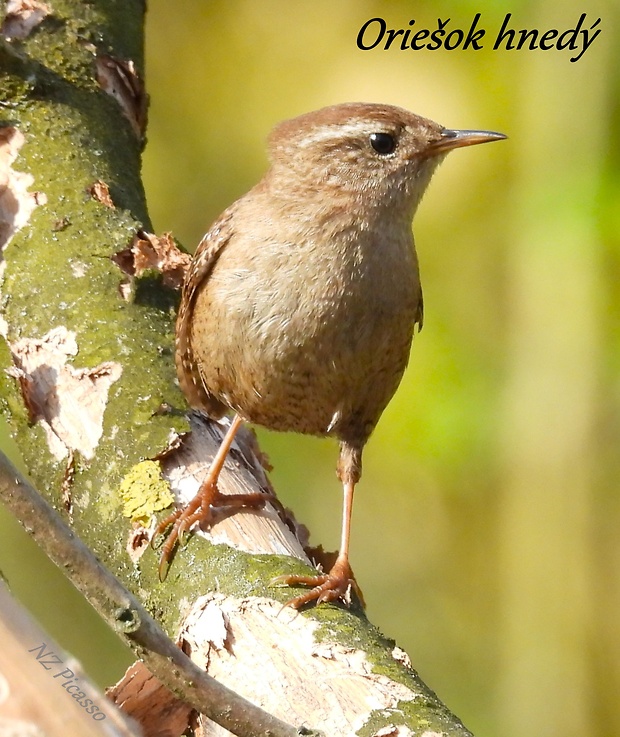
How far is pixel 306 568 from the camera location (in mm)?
2748

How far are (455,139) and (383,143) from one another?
23 centimetres

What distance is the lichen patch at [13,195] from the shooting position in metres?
3.43

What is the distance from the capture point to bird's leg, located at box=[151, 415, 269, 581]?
2818 millimetres

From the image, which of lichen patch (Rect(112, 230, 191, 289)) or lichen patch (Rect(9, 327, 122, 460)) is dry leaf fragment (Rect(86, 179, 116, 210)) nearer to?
lichen patch (Rect(112, 230, 191, 289))

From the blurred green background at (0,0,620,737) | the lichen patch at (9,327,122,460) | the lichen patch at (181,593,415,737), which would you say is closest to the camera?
the lichen patch at (181,593,415,737)

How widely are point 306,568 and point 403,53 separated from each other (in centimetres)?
339

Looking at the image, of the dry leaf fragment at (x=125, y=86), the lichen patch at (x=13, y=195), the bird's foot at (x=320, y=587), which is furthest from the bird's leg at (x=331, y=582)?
the dry leaf fragment at (x=125, y=86)

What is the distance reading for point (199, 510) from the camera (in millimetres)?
2896

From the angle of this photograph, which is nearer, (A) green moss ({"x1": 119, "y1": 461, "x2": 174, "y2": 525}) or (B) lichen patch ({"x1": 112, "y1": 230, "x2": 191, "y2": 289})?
(A) green moss ({"x1": 119, "y1": 461, "x2": 174, "y2": 525})

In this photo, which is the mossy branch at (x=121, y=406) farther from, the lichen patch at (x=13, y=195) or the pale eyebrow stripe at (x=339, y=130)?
the pale eyebrow stripe at (x=339, y=130)

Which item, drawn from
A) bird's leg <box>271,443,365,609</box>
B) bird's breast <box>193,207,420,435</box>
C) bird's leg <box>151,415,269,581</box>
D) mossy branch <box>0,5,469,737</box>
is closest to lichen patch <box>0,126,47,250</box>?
mossy branch <box>0,5,469,737</box>

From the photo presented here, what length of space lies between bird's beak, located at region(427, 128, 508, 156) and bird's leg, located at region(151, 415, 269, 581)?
1182 millimetres

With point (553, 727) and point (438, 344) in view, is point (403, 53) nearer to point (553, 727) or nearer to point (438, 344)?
point (438, 344)

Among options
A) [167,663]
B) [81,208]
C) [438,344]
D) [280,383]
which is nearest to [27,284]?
[81,208]
